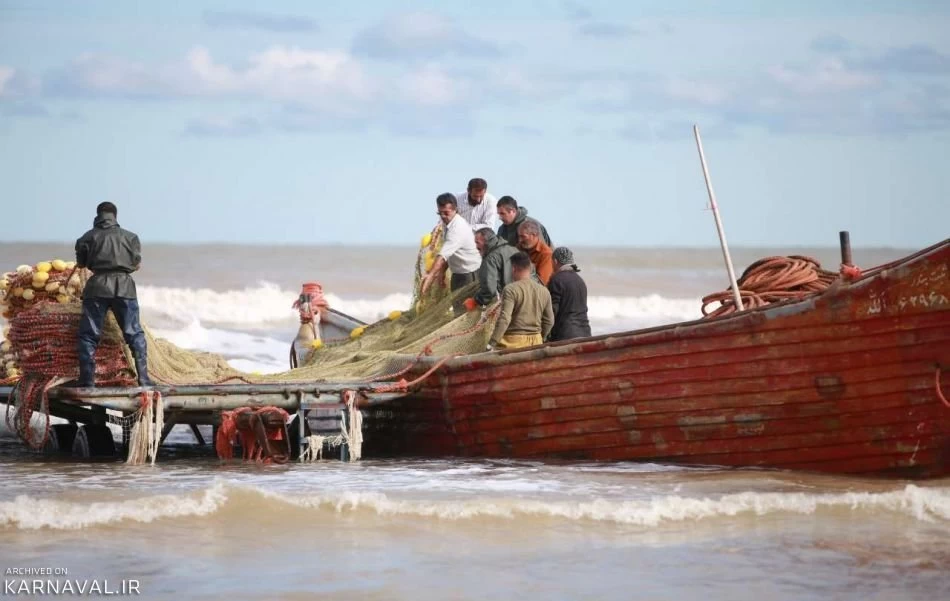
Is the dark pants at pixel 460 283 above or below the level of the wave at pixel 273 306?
below

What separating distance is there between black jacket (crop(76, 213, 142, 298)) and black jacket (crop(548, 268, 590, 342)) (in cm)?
363

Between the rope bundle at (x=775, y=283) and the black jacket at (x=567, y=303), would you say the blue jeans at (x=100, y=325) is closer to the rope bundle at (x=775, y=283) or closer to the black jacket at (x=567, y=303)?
the black jacket at (x=567, y=303)

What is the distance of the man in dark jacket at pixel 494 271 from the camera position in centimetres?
1362

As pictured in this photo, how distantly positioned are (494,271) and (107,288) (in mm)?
3394

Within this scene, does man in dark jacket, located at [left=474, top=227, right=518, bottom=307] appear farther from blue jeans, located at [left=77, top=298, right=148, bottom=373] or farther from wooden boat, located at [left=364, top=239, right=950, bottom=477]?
blue jeans, located at [left=77, top=298, right=148, bottom=373]

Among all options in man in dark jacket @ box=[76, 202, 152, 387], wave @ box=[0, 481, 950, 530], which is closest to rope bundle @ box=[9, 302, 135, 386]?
man in dark jacket @ box=[76, 202, 152, 387]

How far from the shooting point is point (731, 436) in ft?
37.7

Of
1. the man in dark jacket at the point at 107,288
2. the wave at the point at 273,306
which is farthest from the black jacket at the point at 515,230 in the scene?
the wave at the point at 273,306

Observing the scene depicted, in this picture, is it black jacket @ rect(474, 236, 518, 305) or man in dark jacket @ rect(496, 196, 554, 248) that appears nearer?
black jacket @ rect(474, 236, 518, 305)

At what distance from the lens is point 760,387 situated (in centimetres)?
1110

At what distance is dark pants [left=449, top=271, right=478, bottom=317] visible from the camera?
1438cm

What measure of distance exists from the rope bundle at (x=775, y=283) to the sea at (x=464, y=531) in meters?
1.60

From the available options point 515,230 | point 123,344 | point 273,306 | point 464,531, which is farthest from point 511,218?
point 273,306

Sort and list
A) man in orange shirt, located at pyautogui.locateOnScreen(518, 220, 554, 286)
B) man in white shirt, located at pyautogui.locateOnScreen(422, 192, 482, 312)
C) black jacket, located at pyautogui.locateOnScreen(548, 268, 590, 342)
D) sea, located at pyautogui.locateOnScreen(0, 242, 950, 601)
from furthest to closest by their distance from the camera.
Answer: man in white shirt, located at pyautogui.locateOnScreen(422, 192, 482, 312), man in orange shirt, located at pyautogui.locateOnScreen(518, 220, 554, 286), black jacket, located at pyautogui.locateOnScreen(548, 268, 590, 342), sea, located at pyautogui.locateOnScreen(0, 242, 950, 601)
